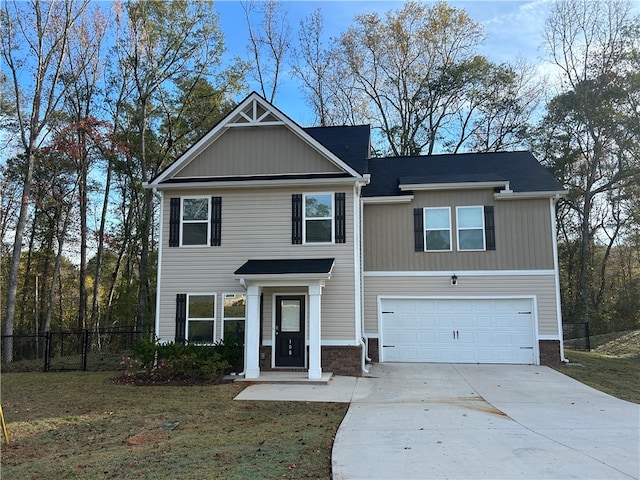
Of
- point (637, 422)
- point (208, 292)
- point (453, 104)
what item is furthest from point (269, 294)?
point (453, 104)

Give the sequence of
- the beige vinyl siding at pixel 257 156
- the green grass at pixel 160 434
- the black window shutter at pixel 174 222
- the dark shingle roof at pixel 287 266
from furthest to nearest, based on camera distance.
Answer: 1. the black window shutter at pixel 174 222
2. the beige vinyl siding at pixel 257 156
3. the dark shingle roof at pixel 287 266
4. the green grass at pixel 160 434

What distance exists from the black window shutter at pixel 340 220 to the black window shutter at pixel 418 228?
297cm

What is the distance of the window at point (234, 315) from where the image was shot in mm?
11977

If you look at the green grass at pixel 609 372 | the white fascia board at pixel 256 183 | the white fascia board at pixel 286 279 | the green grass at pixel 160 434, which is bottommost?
the green grass at pixel 609 372

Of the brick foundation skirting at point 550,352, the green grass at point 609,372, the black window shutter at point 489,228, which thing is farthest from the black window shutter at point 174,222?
the green grass at point 609,372

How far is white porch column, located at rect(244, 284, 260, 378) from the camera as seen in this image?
10891 mm

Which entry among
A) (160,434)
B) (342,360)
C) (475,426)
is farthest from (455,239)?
(160,434)

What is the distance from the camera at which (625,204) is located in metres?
23.6

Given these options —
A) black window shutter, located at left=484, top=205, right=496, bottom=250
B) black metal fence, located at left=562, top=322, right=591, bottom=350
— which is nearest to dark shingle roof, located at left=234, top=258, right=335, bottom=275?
black window shutter, located at left=484, top=205, right=496, bottom=250

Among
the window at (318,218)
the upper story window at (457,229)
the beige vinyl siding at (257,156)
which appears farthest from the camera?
the upper story window at (457,229)

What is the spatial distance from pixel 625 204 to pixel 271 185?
20.6 meters

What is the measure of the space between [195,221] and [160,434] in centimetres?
703

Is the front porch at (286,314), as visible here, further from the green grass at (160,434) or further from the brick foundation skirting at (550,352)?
the brick foundation skirting at (550,352)

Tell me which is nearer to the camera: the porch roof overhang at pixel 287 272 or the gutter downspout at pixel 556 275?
the porch roof overhang at pixel 287 272
